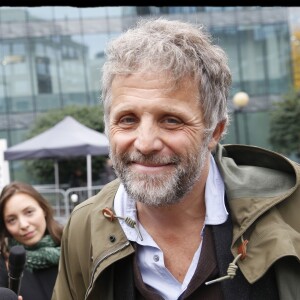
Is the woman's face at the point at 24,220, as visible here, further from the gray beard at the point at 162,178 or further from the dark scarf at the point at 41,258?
the gray beard at the point at 162,178

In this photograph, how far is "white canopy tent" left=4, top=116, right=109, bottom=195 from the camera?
14836 millimetres

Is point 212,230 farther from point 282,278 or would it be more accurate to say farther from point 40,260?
point 40,260

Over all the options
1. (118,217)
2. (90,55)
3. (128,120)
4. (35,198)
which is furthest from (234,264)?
(90,55)

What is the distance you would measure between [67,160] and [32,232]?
19.4 meters

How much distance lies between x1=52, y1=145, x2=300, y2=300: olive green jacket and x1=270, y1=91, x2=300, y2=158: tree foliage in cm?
2382

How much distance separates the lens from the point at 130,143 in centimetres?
182

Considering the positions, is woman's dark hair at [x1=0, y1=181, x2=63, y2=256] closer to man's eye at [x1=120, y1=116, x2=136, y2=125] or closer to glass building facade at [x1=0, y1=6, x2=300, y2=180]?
man's eye at [x1=120, y1=116, x2=136, y2=125]

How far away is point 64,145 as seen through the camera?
14906 mm

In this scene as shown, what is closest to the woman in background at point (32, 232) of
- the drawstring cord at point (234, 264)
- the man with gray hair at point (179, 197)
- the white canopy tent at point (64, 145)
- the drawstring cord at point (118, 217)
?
the man with gray hair at point (179, 197)

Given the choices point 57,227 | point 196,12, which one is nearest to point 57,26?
point 196,12

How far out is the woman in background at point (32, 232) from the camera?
12.3ft

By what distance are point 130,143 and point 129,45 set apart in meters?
0.32

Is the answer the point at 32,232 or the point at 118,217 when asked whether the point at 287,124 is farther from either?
the point at 118,217

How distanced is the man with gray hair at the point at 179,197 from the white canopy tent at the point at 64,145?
41.9 ft
